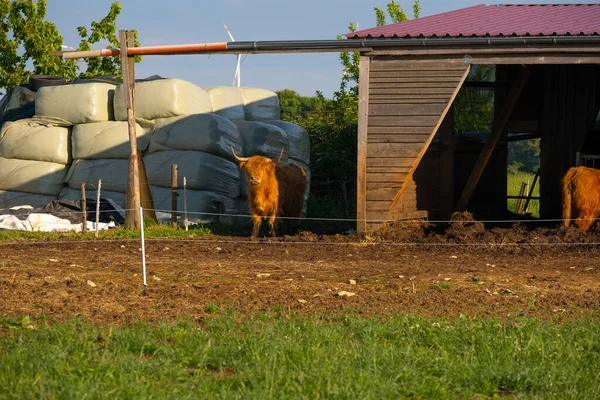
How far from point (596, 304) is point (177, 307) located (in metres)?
4.01

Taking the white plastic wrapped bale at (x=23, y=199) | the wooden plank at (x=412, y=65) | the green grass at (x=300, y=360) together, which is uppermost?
the wooden plank at (x=412, y=65)

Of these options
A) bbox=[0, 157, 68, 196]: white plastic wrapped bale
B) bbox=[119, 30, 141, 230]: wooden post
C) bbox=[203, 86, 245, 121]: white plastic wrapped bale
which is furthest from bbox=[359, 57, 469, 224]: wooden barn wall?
bbox=[0, 157, 68, 196]: white plastic wrapped bale

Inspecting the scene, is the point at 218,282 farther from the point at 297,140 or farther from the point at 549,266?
the point at 297,140

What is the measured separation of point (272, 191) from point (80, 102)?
5858 mm

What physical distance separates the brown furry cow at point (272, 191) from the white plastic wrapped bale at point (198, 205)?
58.3 inches

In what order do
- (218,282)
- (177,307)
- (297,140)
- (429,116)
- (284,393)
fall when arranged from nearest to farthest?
(284,393), (177,307), (218,282), (429,116), (297,140)

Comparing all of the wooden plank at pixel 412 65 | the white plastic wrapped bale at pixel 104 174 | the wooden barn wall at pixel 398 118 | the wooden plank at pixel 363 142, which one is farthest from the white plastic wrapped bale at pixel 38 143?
the wooden plank at pixel 412 65

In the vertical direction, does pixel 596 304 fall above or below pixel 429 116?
below

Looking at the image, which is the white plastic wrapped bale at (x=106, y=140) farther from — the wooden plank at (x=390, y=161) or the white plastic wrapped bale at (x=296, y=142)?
the wooden plank at (x=390, y=161)

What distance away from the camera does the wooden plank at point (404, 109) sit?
14125 millimetres

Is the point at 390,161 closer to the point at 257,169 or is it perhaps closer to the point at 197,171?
the point at 257,169

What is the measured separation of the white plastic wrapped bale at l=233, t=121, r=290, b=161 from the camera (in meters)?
18.5

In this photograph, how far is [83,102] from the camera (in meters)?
18.6

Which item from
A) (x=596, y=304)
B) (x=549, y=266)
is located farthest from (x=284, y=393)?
(x=549, y=266)
